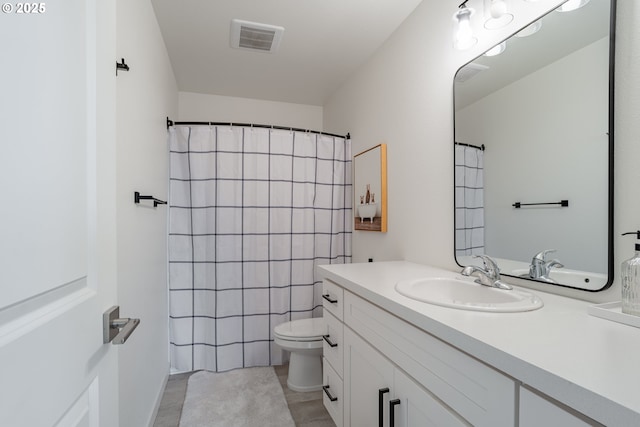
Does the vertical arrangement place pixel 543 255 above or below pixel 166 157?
below

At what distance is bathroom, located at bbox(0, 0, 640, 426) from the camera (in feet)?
2.20

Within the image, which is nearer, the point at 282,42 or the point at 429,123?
the point at 429,123

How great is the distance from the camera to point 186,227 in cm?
232

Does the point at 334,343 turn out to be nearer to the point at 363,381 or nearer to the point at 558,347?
the point at 363,381

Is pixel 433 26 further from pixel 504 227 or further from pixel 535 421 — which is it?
pixel 535 421

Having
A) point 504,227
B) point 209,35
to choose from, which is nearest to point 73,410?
point 504,227

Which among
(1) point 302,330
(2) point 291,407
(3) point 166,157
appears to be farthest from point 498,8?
(2) point 291,407

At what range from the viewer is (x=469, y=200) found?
1476 mm

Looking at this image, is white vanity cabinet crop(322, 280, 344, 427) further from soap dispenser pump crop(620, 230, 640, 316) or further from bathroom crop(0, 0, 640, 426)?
soap dispenser pump crop(620, 230, 640, 316)

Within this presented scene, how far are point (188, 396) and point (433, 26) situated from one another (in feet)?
8.76

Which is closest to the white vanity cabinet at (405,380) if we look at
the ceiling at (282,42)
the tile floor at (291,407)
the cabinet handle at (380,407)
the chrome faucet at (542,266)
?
the cabinet handle at (380,407)

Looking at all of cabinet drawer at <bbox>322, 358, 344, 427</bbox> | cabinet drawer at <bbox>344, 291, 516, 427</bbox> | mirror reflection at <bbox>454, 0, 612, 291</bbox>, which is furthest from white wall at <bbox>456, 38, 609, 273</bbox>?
cabinet drawer at <bbox>322, 358, 344, 427</bbox>

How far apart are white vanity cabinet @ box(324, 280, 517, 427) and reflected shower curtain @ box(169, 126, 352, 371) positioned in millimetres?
1017

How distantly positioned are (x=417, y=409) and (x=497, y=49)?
143 cm
